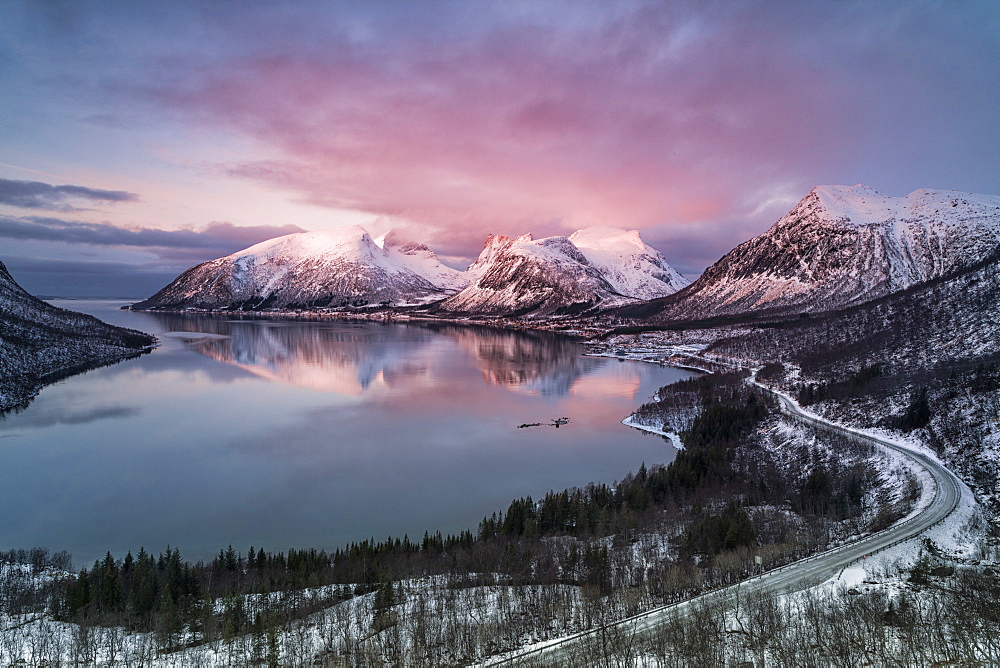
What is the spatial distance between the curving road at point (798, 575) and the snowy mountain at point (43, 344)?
191 feet

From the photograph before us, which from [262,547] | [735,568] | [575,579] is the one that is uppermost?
[735,568]

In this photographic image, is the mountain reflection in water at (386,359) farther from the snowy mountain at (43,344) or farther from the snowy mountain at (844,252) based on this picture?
the snowy mountain at (844,252)

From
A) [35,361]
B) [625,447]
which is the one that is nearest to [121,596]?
[625,447]

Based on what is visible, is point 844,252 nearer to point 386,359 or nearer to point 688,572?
point 386,359

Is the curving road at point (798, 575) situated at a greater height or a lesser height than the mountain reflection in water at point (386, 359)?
greater

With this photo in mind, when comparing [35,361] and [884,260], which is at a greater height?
[884,260]

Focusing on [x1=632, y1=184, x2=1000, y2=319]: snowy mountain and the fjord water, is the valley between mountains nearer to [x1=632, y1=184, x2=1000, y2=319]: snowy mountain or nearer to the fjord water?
the fjord water

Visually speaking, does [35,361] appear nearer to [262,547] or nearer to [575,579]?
[262,547]

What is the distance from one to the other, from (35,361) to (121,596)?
223 ft

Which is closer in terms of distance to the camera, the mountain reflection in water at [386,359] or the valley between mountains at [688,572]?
the valley between mountains at [688,572]

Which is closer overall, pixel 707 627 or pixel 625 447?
pixel 707 627

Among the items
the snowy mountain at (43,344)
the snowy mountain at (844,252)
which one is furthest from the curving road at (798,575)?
the snowy mountain at (844,252)

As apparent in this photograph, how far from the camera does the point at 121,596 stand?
57.1ft

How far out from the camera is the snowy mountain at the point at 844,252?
141m
